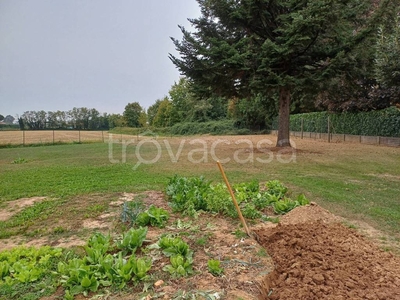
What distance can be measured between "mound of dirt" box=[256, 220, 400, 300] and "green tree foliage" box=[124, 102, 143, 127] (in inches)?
2386

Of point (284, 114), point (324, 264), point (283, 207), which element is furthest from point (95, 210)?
point (284, 114)

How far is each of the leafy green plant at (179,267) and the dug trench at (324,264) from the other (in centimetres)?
57

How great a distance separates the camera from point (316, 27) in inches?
360

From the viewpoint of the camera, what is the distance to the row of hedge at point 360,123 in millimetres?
14555

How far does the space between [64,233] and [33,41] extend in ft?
61.5

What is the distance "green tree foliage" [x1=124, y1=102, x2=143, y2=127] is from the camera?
6309 centimetres

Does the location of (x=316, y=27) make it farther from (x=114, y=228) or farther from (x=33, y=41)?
(x=33, y=41)

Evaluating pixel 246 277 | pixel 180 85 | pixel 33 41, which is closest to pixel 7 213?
pixel 246 277

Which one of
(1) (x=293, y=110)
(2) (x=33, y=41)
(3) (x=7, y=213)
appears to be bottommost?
(3) (x=7, y=213)

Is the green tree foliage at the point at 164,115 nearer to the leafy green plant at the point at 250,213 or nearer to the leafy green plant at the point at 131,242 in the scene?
the leafy green plant at the point at 250,213

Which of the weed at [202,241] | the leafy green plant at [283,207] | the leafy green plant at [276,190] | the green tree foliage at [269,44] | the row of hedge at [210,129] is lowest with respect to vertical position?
the weed at [202,241]

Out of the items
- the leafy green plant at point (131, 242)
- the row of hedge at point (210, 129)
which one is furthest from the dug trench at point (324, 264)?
the row of hedge at point (210, 129)

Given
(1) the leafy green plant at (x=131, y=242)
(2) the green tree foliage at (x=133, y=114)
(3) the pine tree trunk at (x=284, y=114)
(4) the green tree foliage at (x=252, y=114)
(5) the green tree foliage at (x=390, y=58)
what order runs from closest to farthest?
(1) the leafy green plant at (x=131, y=242), (5) the green tree foliage at (x=390, y=58), (3) the pine tree trunk at (x=284, y=114), (4) the green tree foliage at (x=252, y=114), (2) the green tree foliage at (x=133, y=114)

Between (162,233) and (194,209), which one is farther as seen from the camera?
(194,209)
